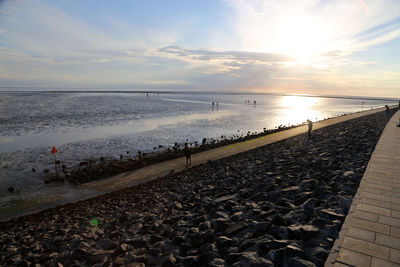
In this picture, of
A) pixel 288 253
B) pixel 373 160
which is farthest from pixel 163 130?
pixel 288 253

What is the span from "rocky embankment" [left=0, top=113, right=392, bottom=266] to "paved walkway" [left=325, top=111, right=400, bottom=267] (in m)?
0.24

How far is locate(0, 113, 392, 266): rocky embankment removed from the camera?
4832 mm

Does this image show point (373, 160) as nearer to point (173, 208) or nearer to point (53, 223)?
point (173, 208)

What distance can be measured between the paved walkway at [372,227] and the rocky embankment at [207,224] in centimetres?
24

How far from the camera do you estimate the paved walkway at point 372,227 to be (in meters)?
3.82

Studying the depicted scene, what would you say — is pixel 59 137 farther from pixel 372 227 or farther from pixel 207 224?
pixel 372 227

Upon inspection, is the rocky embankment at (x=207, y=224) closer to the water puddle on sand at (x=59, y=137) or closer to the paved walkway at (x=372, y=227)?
the paved walkway at (x=372, y=227)

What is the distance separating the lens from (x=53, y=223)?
8734mm

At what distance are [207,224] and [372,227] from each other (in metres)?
3.85

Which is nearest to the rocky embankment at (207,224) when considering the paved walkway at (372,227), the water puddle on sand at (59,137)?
the paved walkway at (372,227)

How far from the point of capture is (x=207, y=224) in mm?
6262

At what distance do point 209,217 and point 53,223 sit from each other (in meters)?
6.43

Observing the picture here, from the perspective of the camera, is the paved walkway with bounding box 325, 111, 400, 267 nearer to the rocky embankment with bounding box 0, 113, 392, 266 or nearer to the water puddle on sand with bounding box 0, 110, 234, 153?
the rocky embankment with bounding box 0, 113, 392, 266

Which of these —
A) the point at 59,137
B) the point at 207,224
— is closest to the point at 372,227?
the point at 207,224
